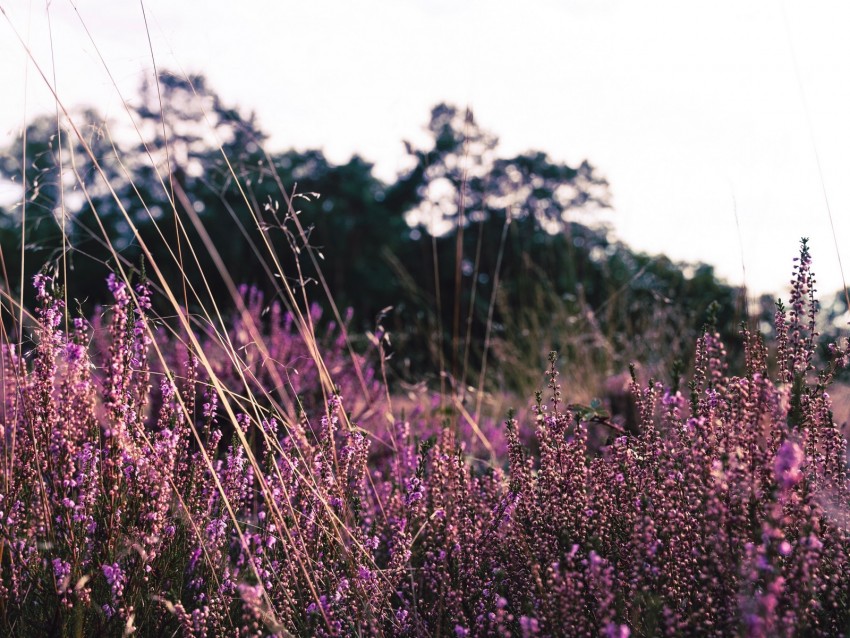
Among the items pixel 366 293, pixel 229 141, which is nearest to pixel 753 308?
pixel 366 293

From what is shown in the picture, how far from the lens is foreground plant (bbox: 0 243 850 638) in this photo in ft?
5.13

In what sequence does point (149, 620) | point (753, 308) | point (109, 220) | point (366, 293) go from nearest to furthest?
point (149, 620), point (753, 308), point (366, 293), point (109, 220)

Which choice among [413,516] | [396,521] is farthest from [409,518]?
[396,521]

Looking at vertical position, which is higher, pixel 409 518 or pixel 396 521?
pixel 409 518

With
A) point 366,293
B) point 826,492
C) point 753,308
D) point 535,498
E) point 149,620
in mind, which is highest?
point 753,308

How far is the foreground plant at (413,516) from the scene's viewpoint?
1.56 m

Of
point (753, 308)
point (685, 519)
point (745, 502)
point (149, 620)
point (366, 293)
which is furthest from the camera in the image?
point (366, 293)

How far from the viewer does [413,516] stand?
6.90 ft

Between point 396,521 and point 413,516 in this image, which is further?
point 396,521

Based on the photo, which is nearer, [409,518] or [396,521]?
[409,518]

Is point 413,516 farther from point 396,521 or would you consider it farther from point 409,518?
point 396,521

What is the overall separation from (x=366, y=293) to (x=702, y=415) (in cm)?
2107

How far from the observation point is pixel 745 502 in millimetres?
1541

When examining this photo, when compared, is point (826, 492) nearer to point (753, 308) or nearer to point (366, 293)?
point (753, 308)
